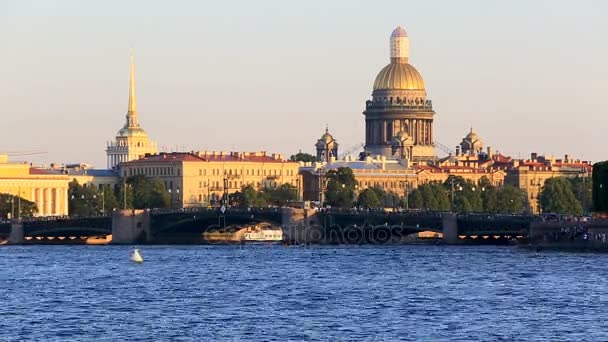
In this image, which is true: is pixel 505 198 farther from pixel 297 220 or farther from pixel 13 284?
pixel 13 284

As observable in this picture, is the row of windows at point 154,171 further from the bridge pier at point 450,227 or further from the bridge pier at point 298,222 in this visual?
the bridge pier at point 450,227

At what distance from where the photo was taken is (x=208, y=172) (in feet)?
619

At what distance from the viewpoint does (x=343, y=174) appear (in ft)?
591

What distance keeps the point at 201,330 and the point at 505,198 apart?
109 meters

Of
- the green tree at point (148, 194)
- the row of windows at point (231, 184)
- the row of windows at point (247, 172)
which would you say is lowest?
the green tree at point (148, 194)

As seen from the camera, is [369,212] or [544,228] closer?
[544,228]

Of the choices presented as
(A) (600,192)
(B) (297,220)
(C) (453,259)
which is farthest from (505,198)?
(C) (453,259)

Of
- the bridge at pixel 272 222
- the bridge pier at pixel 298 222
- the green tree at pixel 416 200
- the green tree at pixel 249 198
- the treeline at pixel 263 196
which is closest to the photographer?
the bridge at pixel 272 222

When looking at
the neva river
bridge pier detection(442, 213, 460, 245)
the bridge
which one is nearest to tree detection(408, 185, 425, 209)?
the bridge

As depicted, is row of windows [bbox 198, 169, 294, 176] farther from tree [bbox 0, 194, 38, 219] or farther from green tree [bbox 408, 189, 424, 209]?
tree [bbox 0, 194, 38, 219]

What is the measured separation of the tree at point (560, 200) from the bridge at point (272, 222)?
88.0ft

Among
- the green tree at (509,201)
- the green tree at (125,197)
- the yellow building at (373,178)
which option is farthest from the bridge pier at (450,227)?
the yellow building at (373,178)

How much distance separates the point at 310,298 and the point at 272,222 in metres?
56.5

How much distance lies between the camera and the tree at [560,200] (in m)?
158
